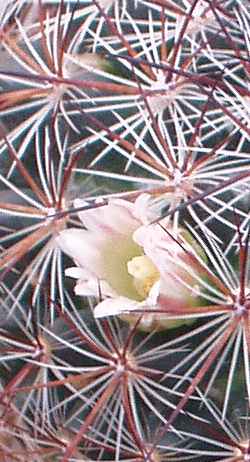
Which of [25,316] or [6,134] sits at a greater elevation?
[6,134]

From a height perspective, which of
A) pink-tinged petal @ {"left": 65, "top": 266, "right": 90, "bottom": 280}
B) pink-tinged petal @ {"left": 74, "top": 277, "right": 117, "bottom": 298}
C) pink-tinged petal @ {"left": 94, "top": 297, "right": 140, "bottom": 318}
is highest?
pink-tinged petal @ {"left": 65, "top": 266, "right": 90, "bottom": 280}

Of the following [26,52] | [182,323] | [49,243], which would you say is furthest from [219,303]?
[26,52]

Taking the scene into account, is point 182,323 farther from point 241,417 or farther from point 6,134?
point 6,134

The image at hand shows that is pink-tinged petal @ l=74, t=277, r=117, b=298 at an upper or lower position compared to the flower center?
lower
